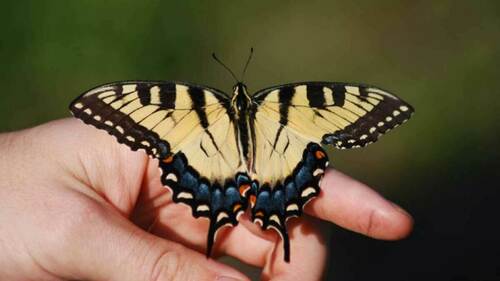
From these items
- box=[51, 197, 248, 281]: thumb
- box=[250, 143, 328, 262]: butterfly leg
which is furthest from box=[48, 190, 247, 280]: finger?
box=[250, 143, 328, 262]: butterfly leg

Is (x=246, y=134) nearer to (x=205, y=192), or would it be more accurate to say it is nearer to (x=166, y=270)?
(x=205, y=192)

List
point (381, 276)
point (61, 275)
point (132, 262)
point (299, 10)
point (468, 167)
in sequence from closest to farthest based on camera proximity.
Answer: point (132, 262)
point (61, 275)
point (381, 276)
point (468, 167)
point (299, 10)

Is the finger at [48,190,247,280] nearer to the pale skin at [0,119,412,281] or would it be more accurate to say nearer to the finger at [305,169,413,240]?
the pale skin at [0,119,412,281]

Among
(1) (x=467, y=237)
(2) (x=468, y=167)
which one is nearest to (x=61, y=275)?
(1) (x=467, y=237)

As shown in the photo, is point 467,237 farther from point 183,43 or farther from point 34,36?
point 34,36

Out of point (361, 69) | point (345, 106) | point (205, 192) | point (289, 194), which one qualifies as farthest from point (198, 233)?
point (361, 69)

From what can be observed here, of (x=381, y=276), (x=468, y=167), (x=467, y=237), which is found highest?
(x=468, y=167)
